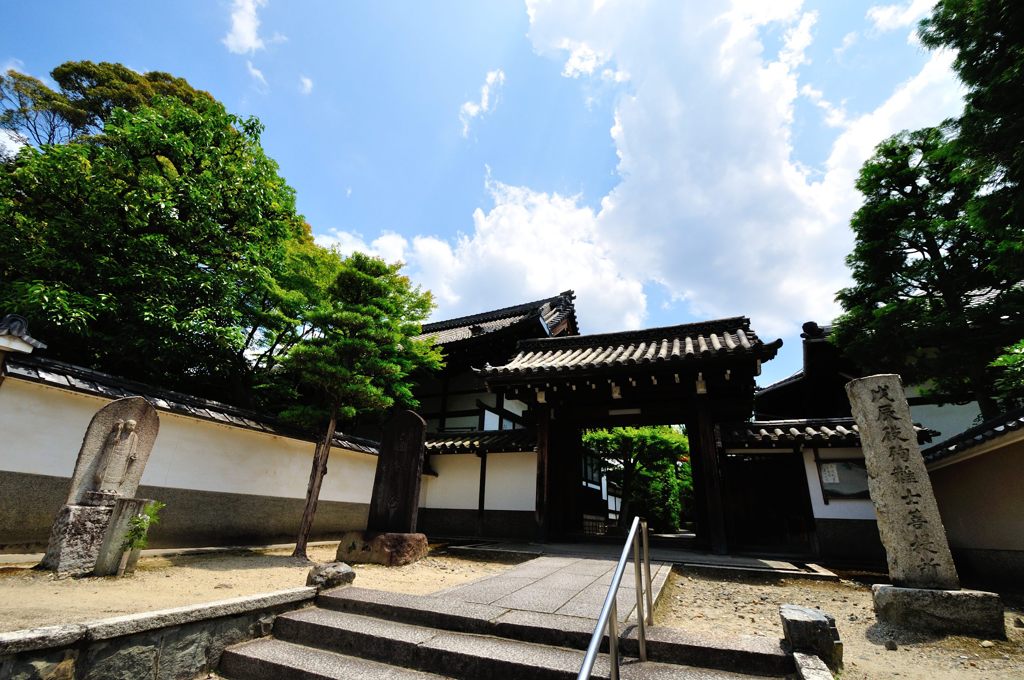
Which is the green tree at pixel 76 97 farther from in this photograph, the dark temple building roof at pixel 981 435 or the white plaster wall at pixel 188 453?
the dark temple building roof at pixel 981 435

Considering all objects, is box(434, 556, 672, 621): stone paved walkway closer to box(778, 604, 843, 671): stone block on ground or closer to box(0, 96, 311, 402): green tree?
box(778, 604, 843, 671): stone block on ground

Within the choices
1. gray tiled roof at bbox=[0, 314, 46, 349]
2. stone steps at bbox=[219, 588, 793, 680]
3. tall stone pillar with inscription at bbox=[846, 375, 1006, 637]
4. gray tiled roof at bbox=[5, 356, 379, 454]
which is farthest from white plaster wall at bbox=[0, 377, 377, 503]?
tall stone pillar with inscription at bbox=[846, 375, 1006, 637]

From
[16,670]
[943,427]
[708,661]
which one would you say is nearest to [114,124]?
[16,670]

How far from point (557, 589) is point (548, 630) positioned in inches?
65.8

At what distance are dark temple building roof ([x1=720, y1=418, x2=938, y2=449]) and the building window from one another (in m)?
0.46

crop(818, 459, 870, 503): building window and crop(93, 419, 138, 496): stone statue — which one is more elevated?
crop(818, 459, 870, 503): building window

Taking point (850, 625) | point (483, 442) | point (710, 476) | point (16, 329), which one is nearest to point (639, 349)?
point (710, 476)

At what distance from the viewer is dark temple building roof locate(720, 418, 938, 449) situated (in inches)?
360

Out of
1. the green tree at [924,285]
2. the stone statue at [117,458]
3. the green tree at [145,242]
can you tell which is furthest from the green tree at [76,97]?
the green tree at [924,285]

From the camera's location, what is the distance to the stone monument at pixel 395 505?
7758mm

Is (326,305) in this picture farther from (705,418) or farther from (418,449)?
(705,418)

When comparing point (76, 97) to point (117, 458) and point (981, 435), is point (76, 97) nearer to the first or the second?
point (117, 458)

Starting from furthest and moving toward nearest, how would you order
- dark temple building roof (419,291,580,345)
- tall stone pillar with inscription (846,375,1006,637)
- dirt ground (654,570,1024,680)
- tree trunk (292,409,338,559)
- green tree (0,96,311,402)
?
dark temple building roof (419,291,580,345), green tree (0,96,311,402), tree trunk (292,409,338,559), tall stone pillar with inscription (846,375,1006,637), dirt ground (654,570,1024,680)

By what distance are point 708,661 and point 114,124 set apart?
14681mm
